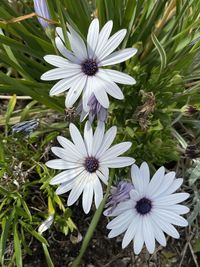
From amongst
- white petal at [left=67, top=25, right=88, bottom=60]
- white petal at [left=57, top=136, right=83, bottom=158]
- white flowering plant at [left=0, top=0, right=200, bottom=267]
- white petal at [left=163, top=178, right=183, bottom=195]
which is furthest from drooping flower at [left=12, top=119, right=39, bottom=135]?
white petal at [left=163, top=178, right=183, bottom=195]

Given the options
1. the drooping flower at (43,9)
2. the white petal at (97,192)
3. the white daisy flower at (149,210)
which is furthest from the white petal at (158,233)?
the drooping flower at (43,9)

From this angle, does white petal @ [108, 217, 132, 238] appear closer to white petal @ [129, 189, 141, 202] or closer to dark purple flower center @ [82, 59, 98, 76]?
white petal @ [129, 189, 141, 202]

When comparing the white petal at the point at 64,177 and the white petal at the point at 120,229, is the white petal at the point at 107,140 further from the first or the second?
the white petal at the point at 120,229

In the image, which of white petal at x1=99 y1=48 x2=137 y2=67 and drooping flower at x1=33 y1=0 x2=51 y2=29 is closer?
white petal at x1=99 y1=48 x2=137 y2=67

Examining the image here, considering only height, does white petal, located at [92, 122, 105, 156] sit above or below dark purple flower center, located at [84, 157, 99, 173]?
above

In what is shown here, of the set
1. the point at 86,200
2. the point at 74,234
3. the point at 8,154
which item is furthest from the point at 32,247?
the point at 86,200

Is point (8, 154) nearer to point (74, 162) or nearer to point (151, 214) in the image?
point (74, 162)

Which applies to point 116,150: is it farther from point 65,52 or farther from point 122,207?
point 65,52
